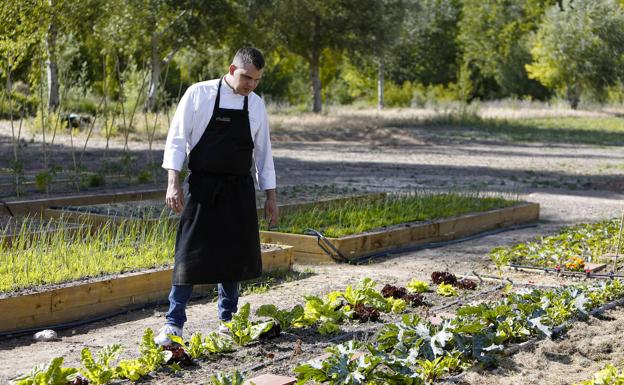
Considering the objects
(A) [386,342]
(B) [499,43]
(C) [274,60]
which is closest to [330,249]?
(A) [386,342]

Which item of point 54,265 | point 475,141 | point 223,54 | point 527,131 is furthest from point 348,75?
point 54,265

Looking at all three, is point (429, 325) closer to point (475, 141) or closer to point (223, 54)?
point (475, 141)

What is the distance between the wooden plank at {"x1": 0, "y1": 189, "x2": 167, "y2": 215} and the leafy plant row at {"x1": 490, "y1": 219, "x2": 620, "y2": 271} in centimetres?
485

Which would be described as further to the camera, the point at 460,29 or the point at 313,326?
the point at 460,29

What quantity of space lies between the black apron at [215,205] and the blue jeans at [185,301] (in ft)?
0.26

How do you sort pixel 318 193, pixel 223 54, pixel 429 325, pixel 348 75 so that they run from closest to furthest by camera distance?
pixel 429 325, pixel 318 193, pixel 223 54, pixel 348 75

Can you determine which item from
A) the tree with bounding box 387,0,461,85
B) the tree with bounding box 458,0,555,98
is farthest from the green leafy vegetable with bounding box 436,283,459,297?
the tree with bounding box 458,0,555,98

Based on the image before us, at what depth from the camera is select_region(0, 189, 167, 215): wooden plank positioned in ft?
A: 35.5

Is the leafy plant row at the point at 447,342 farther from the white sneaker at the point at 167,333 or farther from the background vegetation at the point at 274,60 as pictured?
the background vegetation at the point at 274,60

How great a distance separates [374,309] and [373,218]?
3.86m

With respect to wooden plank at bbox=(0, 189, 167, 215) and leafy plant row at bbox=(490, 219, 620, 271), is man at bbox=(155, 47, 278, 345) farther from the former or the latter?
wooden plank at bbox=(0, 189, 167, 215)

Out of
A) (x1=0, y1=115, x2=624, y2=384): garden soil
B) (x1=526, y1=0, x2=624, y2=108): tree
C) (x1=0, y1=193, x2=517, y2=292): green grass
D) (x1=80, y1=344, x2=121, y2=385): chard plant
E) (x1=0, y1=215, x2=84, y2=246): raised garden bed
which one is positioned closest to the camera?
(x1=80, y1=344, x2=121, y2=385): chard plant

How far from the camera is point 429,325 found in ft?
17.7

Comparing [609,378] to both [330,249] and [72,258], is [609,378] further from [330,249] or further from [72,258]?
[330,249]
